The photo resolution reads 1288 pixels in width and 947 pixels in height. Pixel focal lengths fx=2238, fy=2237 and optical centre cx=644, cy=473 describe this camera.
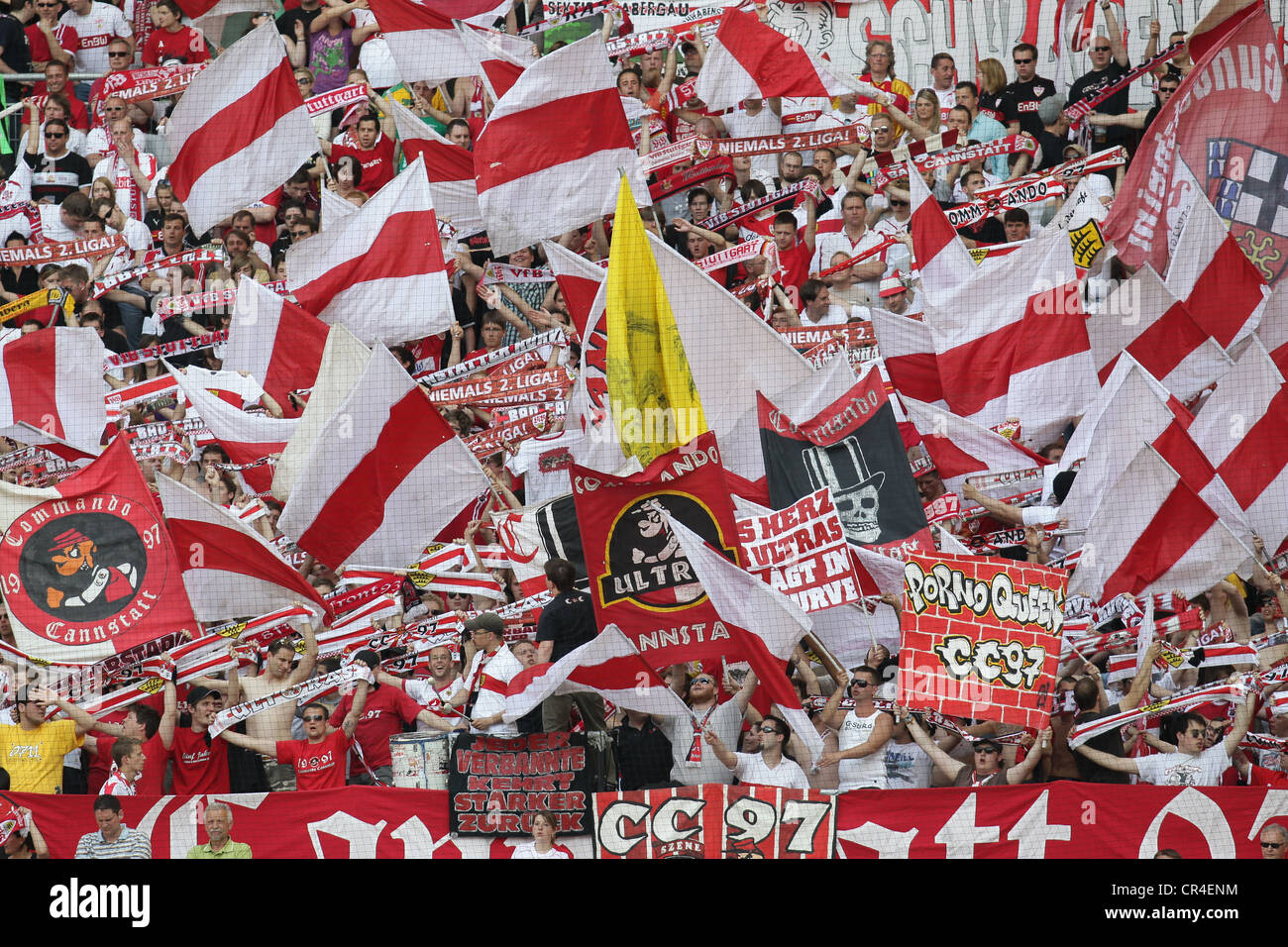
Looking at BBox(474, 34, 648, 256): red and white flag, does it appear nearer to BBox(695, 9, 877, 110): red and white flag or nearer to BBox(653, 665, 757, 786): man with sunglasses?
BBox(695, 9, 877, 110): red and white flag

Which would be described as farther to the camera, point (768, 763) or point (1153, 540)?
point (1153, 540)

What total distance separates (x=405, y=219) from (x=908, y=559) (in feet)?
16.5

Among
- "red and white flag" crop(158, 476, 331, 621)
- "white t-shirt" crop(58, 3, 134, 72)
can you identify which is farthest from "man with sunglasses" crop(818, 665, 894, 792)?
"white t-shirt" crop(58, 3, 134, 72)

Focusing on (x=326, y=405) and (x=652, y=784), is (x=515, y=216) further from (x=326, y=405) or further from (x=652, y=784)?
(x=652, y=784)

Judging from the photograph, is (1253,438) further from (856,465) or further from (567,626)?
(567,626)

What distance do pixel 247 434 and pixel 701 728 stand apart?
3.96 m

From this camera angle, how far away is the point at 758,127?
15.9m

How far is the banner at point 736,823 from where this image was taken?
9.91 m

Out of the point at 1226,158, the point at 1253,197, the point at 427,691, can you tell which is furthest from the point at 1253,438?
the point at 427,691

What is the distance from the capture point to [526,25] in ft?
57.6

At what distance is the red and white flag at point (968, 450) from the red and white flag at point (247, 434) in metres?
3.70

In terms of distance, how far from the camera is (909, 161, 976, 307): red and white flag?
531 inches

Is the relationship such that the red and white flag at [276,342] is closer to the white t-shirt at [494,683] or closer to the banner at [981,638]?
the white t-shirt at [494,683]

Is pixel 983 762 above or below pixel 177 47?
below
